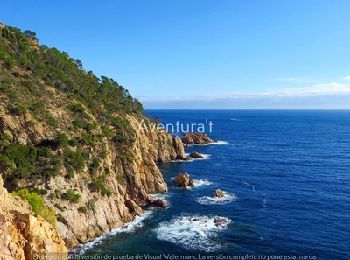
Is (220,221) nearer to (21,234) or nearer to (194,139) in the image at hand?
(21,234)

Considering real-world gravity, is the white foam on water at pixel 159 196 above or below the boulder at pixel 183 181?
below

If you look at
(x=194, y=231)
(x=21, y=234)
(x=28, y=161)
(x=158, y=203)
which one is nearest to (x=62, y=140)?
(x=28, y=161)

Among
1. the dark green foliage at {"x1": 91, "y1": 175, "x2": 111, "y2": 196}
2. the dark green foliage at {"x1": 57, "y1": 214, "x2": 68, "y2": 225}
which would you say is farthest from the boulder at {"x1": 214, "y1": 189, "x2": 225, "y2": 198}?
the dark green foliage at {"x1": 57, "y1": 214, "x2": 68, "y2": 225}

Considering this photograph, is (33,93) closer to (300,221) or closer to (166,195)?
(166,195)

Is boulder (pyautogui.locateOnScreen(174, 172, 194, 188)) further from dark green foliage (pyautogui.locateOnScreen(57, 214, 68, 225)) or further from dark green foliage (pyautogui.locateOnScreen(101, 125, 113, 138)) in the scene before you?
dark green foliage (pyautogui.locateOnScreen(57, 214, 68, 225))

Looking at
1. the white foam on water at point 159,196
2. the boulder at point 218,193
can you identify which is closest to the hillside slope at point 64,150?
the white foam on water at point 159,196

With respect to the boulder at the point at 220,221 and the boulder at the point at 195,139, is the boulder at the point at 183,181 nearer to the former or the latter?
the boulder at the point at 220,221

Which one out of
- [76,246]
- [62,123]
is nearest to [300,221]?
[76,246]
